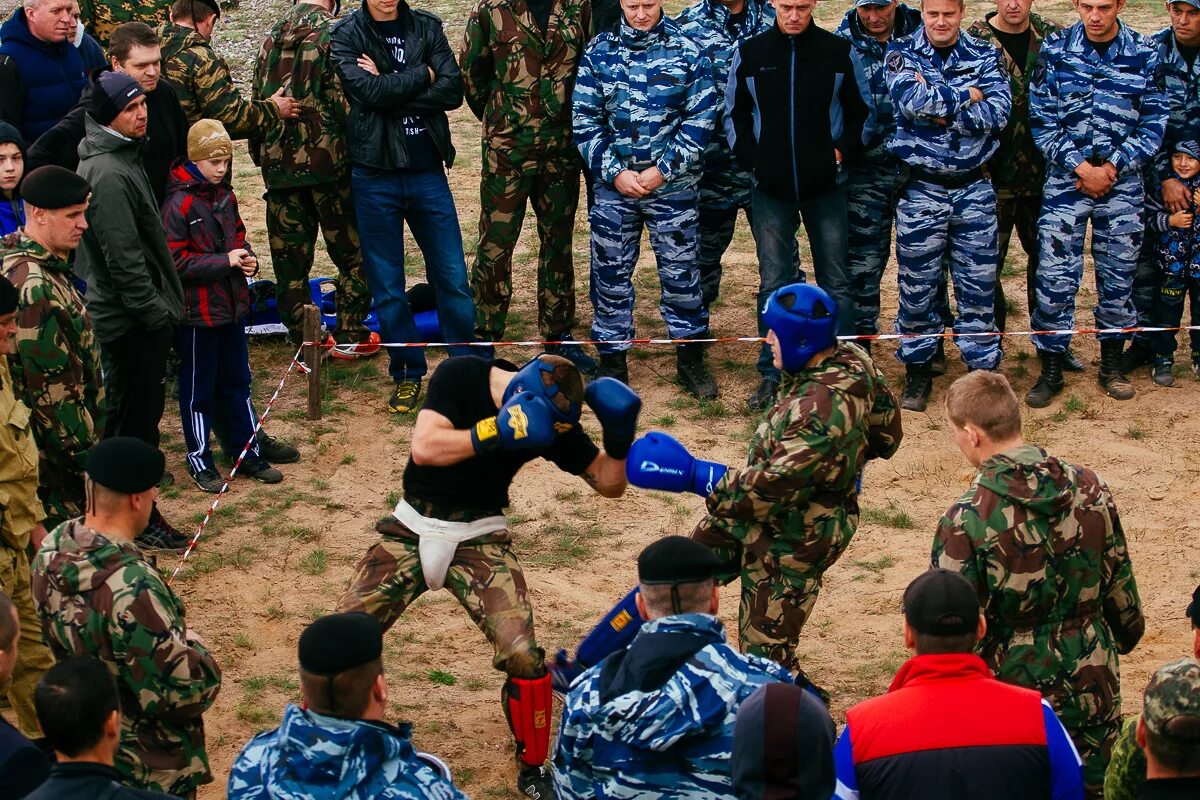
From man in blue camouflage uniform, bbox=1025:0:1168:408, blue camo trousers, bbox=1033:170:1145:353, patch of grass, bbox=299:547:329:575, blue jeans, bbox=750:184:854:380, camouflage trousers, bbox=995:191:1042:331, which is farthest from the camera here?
camouflage trousers, bbox=995:191:1042:331

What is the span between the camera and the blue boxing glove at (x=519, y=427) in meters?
5.98

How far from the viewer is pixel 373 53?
9.80 m

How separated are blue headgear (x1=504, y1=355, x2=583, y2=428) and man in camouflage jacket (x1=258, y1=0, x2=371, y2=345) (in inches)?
179

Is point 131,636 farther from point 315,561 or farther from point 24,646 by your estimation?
point 315,561

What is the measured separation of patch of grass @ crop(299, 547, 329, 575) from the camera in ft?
27.4

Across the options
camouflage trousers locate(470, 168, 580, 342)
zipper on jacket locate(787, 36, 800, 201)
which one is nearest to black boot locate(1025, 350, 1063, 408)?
zipper on jacket locate(787, 36, 800, 201)

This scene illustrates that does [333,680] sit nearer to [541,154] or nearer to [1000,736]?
[1000,736]

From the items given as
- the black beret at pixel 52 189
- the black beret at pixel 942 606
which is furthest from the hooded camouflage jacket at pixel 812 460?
the black beret at pixel 52 189

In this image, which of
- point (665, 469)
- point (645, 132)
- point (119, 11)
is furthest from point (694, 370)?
point (119, 11)

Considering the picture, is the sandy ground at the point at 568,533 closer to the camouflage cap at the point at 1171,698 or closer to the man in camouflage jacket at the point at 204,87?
the man in camouflage jacket at the point at 204,87

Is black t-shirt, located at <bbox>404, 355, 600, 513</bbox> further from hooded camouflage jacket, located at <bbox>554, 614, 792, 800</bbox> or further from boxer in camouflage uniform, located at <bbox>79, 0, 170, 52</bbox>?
boxer in camouflage uniform, located at <bbox>79, 0, 170, 52</bbox>

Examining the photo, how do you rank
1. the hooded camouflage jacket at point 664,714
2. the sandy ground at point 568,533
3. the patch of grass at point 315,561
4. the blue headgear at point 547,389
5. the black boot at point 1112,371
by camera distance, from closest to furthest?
the hooded camouflage jacket at point 664,714
the blue headgear at point 547,389
the sandy ground at point 568,533
the patch of grass at point 315,561
the black boot at point 1112,371

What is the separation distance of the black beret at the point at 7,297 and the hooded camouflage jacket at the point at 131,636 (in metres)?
1.34

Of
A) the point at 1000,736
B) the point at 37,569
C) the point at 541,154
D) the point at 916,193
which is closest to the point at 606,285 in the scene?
the point at 541,154
